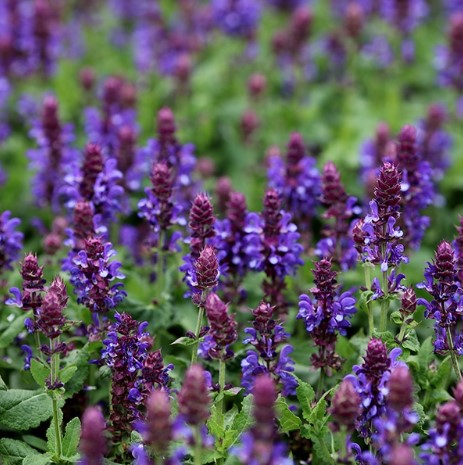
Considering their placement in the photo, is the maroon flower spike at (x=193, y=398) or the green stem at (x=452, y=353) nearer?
the maroon flower spike at (x=193, y=398)

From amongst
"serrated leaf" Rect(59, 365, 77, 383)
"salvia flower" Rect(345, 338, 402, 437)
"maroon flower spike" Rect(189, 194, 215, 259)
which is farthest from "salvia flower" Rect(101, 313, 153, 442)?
"salvia flower" Rect(345, 338, 402, 437)

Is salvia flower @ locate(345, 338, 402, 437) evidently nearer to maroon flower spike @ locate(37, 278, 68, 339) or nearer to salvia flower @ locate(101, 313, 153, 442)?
salvia flower @ locate(101, 313, 153, 442)

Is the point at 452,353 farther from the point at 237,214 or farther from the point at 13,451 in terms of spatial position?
the point at 13,451

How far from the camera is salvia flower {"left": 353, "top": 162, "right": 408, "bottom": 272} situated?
4.77 meters

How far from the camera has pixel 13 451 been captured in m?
5.00

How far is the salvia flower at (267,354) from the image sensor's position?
16.0ft

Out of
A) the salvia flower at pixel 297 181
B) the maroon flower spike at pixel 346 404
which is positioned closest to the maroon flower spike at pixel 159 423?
the maroon flower spike at pixel 346 404

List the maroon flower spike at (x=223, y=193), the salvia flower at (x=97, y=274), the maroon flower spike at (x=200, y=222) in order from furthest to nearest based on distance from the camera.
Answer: the maroon flower spike at (x=223, y=193) < the maroon flower spike at (x=200, y=222) < the salvia flower at (x=97, y=274)

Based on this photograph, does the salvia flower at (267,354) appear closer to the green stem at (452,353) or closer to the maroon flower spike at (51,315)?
the green stem at (452,353)

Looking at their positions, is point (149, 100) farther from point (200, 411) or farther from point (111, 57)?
point (200, 411)

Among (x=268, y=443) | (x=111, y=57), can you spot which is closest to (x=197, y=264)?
(x=268, y=443)

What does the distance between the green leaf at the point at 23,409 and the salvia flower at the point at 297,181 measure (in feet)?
8.28

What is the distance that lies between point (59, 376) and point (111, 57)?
7.91m

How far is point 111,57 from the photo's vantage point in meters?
12.0
